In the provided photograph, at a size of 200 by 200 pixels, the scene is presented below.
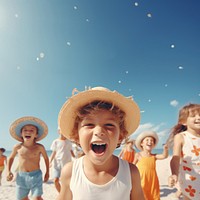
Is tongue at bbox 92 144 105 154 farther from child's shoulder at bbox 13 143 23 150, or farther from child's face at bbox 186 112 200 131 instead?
child's shoulder at bbox 13 143 23 150

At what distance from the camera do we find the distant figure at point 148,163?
430 cm

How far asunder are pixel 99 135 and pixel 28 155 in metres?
3.39

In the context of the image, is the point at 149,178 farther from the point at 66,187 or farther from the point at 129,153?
the point at 66,187

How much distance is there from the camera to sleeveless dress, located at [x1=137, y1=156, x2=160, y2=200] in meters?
4.26

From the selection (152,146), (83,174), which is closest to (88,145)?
(83,174)

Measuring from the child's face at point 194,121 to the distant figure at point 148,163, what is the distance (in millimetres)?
917

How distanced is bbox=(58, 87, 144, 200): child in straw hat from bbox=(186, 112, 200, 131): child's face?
1667mm

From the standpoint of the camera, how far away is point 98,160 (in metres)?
1.72

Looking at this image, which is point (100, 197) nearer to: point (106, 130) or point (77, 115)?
point (106, 130)

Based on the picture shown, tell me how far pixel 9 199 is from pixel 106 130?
5.96m

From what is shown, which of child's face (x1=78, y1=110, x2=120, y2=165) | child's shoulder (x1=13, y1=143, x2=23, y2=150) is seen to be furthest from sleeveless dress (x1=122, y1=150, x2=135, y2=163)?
child's face (x1=78, y1=110, x2=120, y2=165)

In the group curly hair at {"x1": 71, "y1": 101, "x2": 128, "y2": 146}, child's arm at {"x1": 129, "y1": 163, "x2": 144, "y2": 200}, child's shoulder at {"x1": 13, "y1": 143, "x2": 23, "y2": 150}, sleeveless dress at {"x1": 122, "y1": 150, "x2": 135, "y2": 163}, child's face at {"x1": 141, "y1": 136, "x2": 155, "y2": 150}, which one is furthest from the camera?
sleeveless dress at {"x1": 122, "y1": 150, "x2": 135, "y2": 163}

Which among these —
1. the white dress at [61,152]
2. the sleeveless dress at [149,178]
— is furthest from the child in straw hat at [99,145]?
the white dress at [61,152]

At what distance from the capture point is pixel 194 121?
3.35 metres
